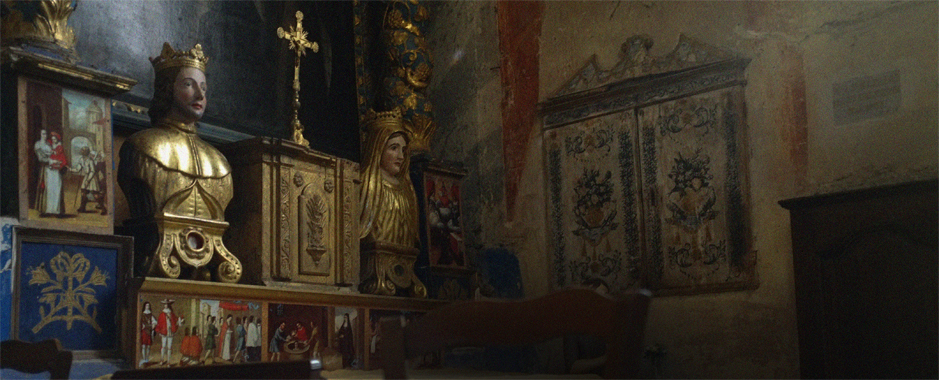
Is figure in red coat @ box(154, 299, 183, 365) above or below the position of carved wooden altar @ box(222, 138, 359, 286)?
below

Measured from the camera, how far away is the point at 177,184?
18.5 ft

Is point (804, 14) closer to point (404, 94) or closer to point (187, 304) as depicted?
point (404, 94)

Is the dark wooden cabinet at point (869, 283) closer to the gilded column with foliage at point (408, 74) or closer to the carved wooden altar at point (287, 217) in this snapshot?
the carved wooden altar at point (287, 217)

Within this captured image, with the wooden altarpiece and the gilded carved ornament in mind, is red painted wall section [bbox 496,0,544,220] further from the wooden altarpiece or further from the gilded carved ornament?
the gilded carved ornament

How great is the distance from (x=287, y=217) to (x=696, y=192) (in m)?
2.97

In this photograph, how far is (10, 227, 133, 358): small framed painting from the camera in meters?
4.71

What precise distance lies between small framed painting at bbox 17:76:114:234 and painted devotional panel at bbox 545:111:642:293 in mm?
3609

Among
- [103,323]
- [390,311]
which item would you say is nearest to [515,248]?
[390,311]

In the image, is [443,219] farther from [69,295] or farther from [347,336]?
[69,295]

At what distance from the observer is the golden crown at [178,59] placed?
5877mm

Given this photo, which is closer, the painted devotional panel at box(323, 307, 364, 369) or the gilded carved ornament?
→ the gilded carved ornament

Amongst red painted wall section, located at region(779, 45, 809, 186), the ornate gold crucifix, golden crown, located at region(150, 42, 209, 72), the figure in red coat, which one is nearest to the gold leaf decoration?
the figure in red coat

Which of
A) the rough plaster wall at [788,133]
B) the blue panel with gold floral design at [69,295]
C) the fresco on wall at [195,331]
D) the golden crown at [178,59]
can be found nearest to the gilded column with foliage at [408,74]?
the rough plaster wall at [788,133]

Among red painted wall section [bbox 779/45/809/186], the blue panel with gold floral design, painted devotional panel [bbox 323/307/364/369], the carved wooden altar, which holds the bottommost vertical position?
painted devotional panel [bbox 323/307/364/369]
